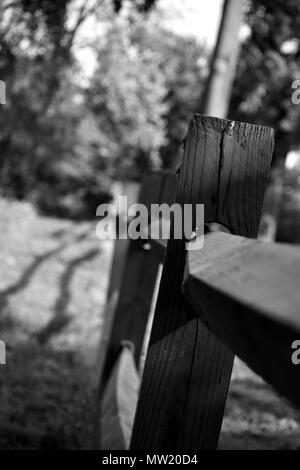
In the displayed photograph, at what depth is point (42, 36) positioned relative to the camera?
1026 cm

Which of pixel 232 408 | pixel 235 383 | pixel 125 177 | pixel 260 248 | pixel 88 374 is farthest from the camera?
pixel 125 177

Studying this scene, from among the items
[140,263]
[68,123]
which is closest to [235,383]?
[140,263]

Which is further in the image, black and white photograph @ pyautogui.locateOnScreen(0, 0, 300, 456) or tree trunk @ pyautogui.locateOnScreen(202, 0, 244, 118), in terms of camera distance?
tree trunk @ pyautogui.locateOnScreen(202, 0, 244, 118)

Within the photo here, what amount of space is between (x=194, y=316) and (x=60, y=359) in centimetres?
404

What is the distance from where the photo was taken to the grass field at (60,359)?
2.76 metres

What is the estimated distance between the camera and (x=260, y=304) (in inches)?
21.2

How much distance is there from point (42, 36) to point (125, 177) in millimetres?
10849

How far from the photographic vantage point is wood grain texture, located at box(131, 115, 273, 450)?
1161 mm

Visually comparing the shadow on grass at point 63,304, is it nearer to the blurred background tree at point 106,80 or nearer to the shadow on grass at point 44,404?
the shadow on grass at point 44,404

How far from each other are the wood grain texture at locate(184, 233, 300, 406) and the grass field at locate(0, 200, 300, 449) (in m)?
1.78

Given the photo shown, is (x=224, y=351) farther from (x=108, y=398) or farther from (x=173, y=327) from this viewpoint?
(x=108, y=398)

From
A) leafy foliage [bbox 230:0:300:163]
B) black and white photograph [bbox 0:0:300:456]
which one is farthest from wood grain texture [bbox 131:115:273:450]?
leafy foliage [bbox 230:0:300:163]

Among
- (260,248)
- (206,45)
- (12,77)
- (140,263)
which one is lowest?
(140,263)

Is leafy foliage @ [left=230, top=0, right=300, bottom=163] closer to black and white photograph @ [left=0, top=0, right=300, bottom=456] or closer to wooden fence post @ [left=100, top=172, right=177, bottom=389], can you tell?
black and white photograph @ [left=0, top=0, right=300, bottom=456]
